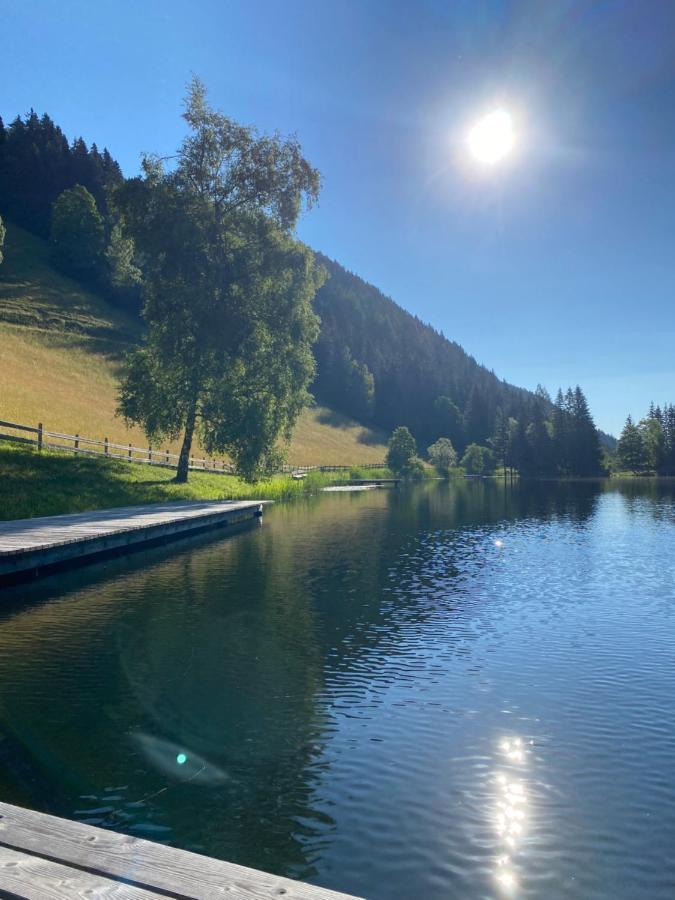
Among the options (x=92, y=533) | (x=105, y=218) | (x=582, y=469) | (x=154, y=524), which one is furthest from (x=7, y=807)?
(x=582, y=469)

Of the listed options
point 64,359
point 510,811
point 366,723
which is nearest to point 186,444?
point 366,723

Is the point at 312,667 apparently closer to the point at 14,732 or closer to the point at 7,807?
the point at 14,732

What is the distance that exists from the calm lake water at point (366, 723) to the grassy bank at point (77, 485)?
987 centimetres

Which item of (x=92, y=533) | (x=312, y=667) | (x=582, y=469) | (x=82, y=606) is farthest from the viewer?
(x=582, y=469)

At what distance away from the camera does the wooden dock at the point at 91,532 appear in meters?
21.2

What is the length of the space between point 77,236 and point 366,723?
120 meters

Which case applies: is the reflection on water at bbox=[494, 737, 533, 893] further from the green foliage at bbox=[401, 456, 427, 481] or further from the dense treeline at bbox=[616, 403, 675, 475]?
the dense treeline at bbox=[616, 403, 675, 475]

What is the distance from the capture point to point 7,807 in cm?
596

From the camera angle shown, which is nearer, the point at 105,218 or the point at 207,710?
the point at 207,710

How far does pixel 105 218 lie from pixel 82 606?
117760mm

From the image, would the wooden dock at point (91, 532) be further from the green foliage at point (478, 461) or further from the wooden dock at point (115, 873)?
the green foliage at point (478, 461)

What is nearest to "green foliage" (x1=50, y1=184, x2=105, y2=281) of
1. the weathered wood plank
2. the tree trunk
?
the tree trunk

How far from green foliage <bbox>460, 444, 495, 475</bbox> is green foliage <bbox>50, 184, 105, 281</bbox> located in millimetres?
84611

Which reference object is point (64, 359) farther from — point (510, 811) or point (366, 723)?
point (510, 811)
